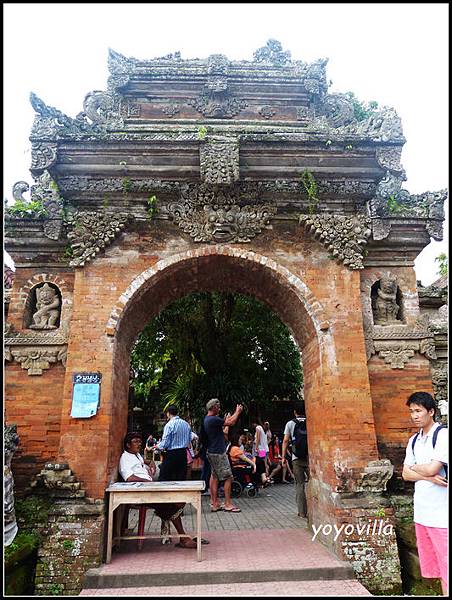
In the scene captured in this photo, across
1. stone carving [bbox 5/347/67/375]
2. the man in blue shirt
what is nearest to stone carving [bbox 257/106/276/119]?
stone carving [bbox 5/347/67/375]

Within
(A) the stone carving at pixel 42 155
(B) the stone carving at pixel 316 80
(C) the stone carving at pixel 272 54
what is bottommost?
(A) the stone carving at pixel 42 155

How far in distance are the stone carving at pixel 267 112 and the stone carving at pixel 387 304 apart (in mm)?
3718

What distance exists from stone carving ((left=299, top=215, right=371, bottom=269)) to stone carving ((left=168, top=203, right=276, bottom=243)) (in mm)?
719

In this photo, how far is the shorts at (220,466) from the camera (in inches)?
340

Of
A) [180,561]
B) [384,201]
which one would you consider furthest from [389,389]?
[180,561]

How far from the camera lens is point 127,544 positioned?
23.7ft

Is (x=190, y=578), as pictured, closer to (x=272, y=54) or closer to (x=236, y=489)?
(x=236, y=489)

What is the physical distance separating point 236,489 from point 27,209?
339 inches

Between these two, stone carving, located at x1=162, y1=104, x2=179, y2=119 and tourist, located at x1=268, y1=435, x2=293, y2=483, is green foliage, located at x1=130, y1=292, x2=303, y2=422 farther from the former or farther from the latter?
stone carving, located at x1=162, y1=104, x2=179, y2=119

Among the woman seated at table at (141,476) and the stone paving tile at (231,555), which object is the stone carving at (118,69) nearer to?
the woman seated at table at (141,476)

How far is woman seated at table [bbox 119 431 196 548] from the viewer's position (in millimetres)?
6914

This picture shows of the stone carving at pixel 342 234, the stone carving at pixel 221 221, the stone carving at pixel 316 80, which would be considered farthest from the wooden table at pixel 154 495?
the stone carving at pixel 316 80

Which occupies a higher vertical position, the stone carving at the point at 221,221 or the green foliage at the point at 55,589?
the stone carving at the point at 221,221

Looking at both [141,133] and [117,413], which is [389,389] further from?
[141,133]
